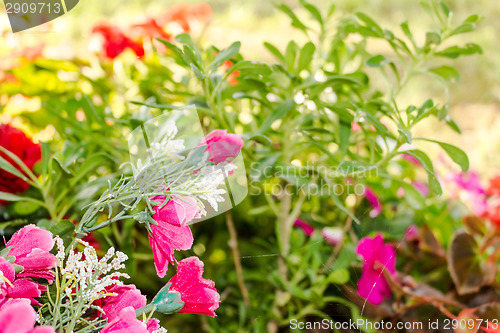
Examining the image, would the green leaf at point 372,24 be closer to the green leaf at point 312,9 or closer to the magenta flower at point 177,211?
the green leaf at point 312,9

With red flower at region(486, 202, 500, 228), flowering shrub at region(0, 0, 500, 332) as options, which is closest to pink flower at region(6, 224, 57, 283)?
flowering shrub at region(0, 0, 500, 332)

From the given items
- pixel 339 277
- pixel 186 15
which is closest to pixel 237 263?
pixel 339 277

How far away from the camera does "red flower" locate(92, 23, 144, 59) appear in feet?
2.03

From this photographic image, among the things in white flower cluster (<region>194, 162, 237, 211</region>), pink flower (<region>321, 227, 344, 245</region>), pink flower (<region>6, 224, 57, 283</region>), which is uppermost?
white flower cluster (<region>194, 162, 237, 211</region>)

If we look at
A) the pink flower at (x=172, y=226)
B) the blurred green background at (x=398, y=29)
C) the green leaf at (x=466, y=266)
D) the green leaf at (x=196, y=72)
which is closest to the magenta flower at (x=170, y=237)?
the pink flower at (x=172, y=226)

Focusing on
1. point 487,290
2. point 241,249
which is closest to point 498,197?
point 487,290

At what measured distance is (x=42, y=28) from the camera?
0.57 m

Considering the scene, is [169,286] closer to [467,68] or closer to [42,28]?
[42,28]

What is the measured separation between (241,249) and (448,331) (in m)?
0.23

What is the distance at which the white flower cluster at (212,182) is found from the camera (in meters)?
0.26

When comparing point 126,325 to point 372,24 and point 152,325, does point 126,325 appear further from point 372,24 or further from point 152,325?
point 372,24

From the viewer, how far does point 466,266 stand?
0.48 meters

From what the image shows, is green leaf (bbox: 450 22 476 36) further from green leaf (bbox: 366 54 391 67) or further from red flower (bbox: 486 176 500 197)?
red flower (bbox: 486 176 500 197)

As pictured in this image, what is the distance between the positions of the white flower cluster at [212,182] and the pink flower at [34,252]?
0.26 ft
